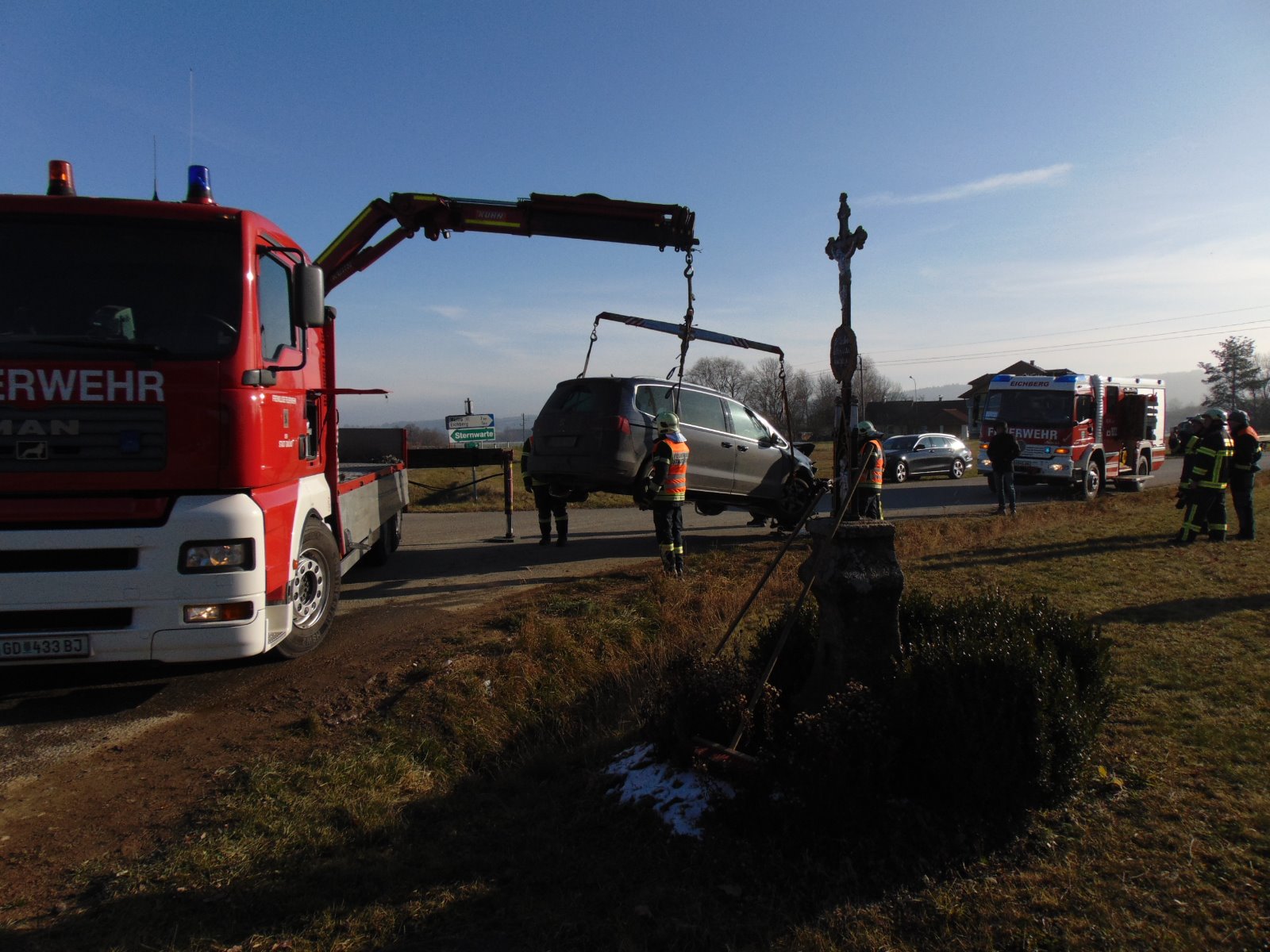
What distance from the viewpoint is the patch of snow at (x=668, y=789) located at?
337 centimetres

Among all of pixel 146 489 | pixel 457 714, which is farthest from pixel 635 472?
pixel 146 489

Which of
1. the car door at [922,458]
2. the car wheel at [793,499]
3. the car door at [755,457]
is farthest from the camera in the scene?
the car door at [922,458]

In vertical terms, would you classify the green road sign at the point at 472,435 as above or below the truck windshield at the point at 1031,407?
below

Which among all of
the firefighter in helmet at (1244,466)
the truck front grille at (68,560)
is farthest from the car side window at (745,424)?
the truck front grille at (68,560)

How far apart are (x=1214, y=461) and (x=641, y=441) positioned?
23.6 feet

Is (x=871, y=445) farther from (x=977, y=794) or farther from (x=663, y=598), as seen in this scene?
(x=977, y=794)

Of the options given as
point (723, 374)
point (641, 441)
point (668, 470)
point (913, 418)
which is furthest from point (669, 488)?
point (913, 418)

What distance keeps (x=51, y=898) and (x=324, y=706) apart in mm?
2020

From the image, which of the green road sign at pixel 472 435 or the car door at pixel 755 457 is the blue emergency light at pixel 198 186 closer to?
the car door at pixel 755 457

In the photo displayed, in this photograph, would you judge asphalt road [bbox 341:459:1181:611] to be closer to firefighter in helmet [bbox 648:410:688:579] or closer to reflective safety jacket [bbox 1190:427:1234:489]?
firefighter in helmet [bbox 648:410:688:579]

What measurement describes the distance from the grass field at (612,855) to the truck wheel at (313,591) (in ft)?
2.25

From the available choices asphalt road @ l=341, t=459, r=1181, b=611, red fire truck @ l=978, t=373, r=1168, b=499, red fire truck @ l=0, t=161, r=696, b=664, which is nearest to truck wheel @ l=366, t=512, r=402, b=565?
asphalt road @ l=341, t=459, r=1181, b=611

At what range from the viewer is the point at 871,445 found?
9578mm

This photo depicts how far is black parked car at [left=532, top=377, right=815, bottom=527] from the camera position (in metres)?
8.98
